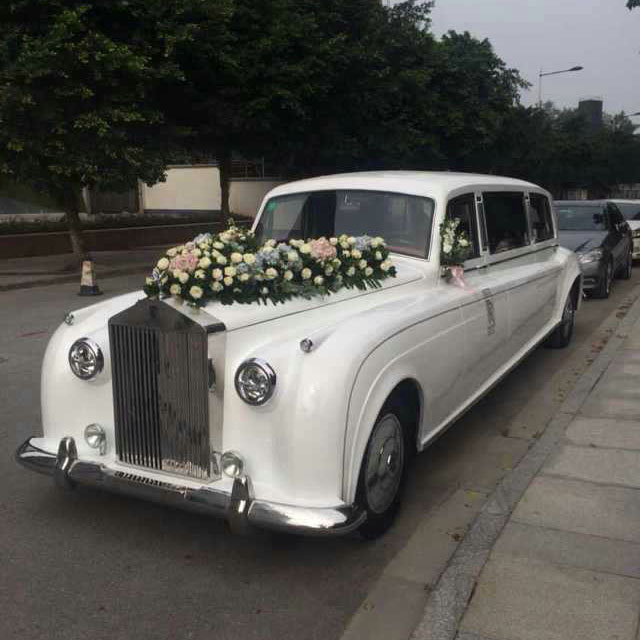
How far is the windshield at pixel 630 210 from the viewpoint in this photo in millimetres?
18141

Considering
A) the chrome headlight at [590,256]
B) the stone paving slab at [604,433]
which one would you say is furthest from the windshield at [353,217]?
the chrome headlight at [590,256]

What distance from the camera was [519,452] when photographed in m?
5.22

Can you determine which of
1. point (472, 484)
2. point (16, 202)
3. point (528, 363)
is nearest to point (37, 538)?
point (472, 484)

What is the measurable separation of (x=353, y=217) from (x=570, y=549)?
263 centimetres

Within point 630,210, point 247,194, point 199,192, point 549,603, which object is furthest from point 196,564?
point 199,192

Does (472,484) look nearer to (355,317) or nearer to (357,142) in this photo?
(355,317)

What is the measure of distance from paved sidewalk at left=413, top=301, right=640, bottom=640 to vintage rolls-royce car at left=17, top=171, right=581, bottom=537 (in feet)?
1.71

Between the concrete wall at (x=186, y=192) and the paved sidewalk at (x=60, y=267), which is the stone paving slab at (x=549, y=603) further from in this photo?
the concrete wall at (x=186, y=192)

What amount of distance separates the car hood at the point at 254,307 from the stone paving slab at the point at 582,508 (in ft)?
4.61

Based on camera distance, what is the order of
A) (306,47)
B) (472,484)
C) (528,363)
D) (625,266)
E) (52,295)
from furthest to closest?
(306,47), (625,266), (52,295), (528,363), (472,484)

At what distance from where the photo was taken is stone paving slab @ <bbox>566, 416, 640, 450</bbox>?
5117 mm

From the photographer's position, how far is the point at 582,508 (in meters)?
4.08

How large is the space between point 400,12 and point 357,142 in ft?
16.9

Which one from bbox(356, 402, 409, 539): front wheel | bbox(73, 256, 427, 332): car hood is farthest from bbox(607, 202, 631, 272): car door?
bbox(356, 402, 409, 539): front wheel
